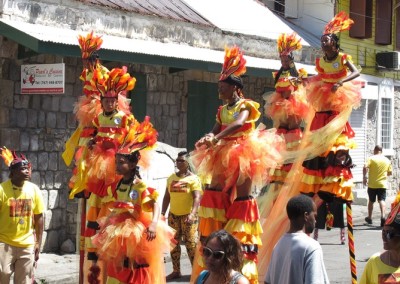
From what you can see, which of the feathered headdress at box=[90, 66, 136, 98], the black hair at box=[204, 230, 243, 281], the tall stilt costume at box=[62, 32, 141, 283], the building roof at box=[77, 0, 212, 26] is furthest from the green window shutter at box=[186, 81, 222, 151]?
the black hair at box=[204, 230, 243, 281]

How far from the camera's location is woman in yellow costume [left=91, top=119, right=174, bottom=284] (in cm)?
780

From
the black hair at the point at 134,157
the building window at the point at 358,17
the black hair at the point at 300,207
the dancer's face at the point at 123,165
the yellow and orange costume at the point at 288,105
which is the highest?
the building window at the point at 358,17

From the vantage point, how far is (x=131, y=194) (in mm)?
7914

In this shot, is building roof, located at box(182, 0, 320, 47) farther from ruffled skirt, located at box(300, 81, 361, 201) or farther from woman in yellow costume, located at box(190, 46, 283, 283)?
woman in yellow costume, located at box(190, 46, 283, 283)

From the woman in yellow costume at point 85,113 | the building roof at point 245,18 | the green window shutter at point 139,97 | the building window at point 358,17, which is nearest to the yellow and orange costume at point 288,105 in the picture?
the woman in yellow costume at point 85,113

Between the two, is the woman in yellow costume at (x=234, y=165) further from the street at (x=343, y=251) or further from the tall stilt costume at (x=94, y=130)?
the street at (x=343, y=251)

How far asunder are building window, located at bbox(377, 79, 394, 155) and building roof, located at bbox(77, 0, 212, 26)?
9418 millimetres

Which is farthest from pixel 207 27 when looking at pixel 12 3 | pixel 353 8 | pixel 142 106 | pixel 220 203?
pixel 220 203

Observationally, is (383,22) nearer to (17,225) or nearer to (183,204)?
(183,204)

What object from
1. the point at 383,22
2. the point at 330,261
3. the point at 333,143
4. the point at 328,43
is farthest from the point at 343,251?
the point at 383,22

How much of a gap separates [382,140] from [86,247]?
1844 cm

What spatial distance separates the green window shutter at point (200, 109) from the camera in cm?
1747

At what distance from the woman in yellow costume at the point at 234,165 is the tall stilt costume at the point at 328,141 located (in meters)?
0.93

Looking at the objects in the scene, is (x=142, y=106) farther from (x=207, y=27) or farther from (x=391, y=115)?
(x=391, y=115)
